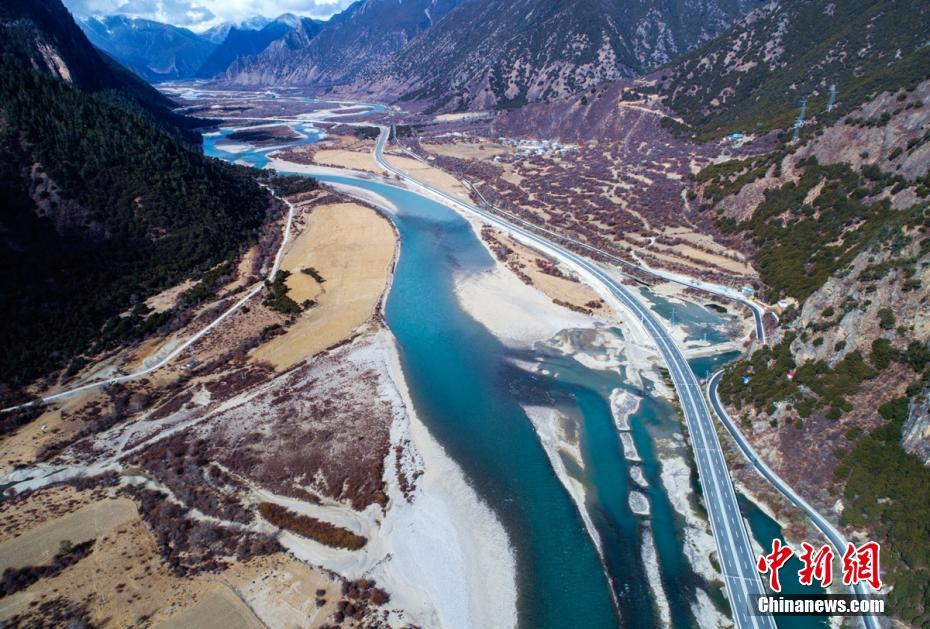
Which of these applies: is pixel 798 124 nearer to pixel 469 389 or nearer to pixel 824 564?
pixel 469 389

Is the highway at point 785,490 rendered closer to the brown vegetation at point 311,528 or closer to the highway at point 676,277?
the highway at point 676,277

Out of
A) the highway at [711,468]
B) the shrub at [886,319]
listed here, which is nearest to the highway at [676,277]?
the highway at [711,468]

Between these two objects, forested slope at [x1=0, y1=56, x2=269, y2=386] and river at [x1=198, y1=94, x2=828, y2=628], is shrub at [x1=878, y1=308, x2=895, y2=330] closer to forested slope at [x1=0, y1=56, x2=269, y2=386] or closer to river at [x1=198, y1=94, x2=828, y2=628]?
river at [x1=198, y1=94, x2=828, y2=628]

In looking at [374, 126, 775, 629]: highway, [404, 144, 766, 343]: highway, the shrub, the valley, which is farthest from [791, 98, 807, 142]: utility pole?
the shrub

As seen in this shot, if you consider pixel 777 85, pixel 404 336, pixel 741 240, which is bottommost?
pixel 404 336

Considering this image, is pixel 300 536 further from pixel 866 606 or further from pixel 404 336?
pixel 866 606

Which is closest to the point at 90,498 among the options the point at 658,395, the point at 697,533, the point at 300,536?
the point at 300,536

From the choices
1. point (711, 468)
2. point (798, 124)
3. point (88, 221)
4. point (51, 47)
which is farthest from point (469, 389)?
point (51, 47)
